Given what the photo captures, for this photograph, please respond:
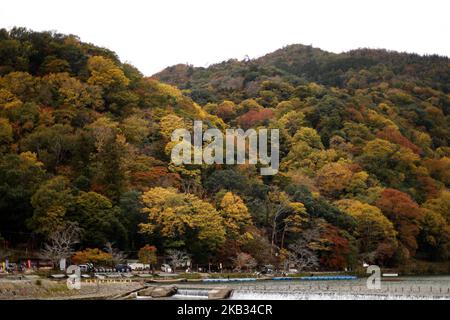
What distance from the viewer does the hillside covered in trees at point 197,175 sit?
2114 inches

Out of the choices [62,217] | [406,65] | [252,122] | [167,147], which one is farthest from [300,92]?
[62,217]

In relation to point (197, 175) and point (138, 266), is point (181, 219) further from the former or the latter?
point (197, 175)

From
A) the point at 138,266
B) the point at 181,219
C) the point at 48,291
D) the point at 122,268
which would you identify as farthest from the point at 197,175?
the point at 48,291

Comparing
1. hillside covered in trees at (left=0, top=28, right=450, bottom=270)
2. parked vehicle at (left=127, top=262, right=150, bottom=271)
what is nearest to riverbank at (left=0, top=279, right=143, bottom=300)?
parked vehicle at (left=127, top=262, right=150, bottom=271)

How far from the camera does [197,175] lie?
219 feet

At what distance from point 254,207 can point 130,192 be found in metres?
15.1

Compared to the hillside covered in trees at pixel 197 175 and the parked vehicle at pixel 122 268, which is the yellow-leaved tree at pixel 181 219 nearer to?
the hillside covered in trees at pixel 197 175

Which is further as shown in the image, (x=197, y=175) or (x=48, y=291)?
(x=197, y=175)

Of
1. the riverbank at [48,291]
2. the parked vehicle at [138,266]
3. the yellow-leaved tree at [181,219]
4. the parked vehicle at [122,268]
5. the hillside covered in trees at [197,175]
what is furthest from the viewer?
the yellow-leaved tree at [181,219]

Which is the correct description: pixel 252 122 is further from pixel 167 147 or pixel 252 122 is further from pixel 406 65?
pixel 406 65

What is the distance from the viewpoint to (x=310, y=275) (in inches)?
2274

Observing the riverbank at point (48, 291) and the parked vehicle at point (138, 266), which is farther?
the parked vehicle at point (138, 266)

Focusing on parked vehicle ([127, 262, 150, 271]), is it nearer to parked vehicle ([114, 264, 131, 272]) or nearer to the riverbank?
parked vehicle ([114, 264, 131, 272])

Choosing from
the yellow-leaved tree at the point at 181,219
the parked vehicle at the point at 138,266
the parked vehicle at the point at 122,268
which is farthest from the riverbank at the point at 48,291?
the yellow-leaved tree at the point at 181,219
